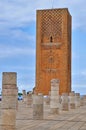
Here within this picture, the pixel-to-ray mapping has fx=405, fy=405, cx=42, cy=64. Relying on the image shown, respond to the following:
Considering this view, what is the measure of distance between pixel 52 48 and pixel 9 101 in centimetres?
3706

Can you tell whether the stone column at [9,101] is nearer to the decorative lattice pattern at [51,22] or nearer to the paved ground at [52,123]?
the paved ground at [52,123]

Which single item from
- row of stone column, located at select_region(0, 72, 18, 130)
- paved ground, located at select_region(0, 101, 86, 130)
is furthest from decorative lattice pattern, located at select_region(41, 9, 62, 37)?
row of stone column, located at select_region(0, 72, 18, 130)

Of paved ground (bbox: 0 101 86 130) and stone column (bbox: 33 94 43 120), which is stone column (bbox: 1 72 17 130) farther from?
stone column (bbox: 33 94 43 120)

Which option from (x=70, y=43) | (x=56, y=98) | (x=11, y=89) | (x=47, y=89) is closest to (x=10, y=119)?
(x=11, y=89)

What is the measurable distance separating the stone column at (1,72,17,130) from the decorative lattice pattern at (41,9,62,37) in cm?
3634

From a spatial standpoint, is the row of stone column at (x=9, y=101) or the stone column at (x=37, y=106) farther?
the stone column at (x=37, y=106)

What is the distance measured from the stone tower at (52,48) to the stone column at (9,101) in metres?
36.0

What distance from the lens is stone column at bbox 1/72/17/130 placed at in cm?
836

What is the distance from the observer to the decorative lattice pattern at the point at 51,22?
44500 millimetres

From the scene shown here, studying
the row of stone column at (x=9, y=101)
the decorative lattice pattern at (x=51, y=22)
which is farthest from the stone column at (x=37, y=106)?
the decorative lattice pattern at (x=51, y=22)

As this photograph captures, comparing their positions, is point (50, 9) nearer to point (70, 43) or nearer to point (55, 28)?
point (55, 28)

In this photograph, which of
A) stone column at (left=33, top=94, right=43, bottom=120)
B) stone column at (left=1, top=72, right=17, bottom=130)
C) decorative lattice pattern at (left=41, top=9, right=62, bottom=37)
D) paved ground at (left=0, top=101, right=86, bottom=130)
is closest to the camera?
stone column at (left=1, top=72, right=17, bottom=130)

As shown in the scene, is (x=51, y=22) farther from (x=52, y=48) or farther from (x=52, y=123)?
(x=52, y=123)

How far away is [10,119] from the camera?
8.38m
